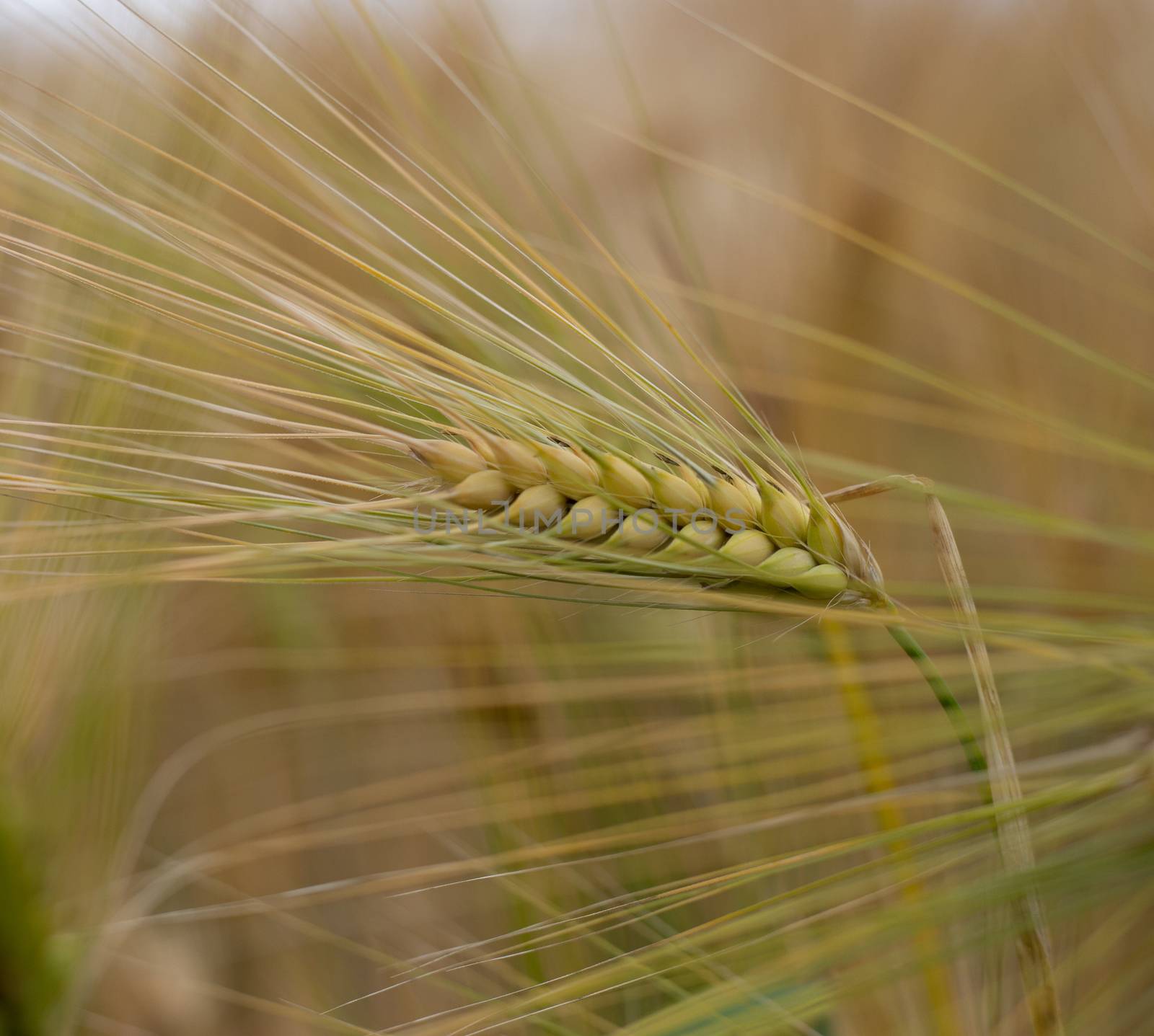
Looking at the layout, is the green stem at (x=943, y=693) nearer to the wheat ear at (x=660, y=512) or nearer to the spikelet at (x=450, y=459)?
the wheat ear at (x=660, y=512)

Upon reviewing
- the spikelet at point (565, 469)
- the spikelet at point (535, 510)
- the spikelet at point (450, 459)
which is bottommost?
the spikelet at point (535, 510)

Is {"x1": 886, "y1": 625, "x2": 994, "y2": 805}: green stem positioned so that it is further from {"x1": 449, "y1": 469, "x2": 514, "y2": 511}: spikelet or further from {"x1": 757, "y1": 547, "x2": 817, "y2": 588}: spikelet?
{"x1": 449, "y1": 469, "x2": 514, "y2": 511}: spikelet

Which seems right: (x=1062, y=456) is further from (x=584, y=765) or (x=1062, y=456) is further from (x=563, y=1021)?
(x=563, y=1021)

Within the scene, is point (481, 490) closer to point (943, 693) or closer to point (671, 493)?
point (671, 493)

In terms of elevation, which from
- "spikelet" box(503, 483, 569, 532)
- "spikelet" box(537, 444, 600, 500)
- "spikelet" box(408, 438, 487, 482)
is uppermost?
"spikelet" box(537, 444, 600, 500)

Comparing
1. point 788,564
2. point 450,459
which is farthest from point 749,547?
point 450,459

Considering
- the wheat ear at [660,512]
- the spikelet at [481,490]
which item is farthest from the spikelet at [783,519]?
the spikelet at [481,490]

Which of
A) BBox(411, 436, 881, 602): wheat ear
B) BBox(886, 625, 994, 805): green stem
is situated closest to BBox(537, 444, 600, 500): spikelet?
BBox(411, 436, 881, 602): wheat ear

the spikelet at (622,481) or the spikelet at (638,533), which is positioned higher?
the spikelet at (622,481)
